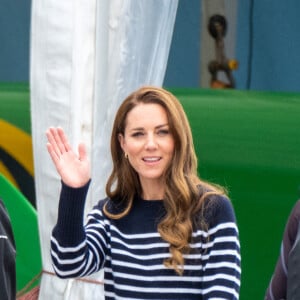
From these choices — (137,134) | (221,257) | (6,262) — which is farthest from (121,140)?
(6,262)

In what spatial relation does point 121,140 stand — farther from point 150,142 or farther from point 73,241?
point 73,241

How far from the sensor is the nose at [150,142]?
2.67 m

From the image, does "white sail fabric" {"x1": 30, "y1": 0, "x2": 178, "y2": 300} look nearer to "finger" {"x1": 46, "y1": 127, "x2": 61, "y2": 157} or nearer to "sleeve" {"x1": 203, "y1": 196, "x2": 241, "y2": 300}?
"finger" {"x1": 46, "y1": 127, "x2": 61, "y2": 157}

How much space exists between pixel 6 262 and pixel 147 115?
53cm

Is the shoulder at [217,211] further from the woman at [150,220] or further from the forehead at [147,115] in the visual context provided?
the forehead at [147,115]

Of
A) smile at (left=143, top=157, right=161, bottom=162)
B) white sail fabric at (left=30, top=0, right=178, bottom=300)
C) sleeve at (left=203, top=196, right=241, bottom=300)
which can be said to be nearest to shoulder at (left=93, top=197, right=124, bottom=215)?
smile at (left=143, top=157, right=161, bottom=162)

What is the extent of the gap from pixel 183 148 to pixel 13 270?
52cm

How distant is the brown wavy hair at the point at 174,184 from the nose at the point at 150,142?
0.05m

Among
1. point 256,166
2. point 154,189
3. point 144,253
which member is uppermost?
point 154,189

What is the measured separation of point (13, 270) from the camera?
7.95 ft

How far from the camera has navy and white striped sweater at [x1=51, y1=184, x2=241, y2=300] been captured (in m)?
2.56

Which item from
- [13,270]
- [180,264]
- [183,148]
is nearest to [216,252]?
[180,264]

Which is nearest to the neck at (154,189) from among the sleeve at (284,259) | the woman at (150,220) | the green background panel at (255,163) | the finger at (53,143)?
the woman at (150,220)

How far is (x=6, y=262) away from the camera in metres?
2.39
